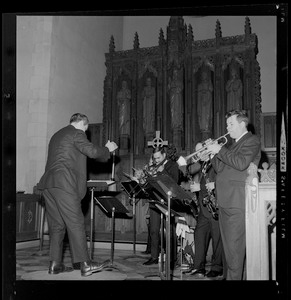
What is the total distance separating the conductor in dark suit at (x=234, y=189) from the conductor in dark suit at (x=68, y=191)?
1529 millimetres

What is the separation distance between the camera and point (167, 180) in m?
3.68

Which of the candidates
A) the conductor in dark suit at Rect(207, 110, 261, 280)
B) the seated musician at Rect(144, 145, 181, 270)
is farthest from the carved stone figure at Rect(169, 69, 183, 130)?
the conductor in dark suit at Rect(207, 110, 261, 280)

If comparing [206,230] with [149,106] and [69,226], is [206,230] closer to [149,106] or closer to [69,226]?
[69,226]

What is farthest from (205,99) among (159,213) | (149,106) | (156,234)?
(156,234)

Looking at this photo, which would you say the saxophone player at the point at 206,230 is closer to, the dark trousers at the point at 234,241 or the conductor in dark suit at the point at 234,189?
the conductor in dark suit at the point at 234,189

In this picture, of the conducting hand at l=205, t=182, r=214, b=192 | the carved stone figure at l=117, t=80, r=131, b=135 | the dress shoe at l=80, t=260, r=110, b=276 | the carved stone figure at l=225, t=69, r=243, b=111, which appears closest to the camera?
the dress shoe at l=80, t=260, r=110, b=276

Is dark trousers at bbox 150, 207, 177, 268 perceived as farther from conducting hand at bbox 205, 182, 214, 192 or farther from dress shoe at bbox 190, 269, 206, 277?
conducting hand at bbox 205, 182, 214, 192

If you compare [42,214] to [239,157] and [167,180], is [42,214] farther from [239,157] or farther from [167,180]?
[239,157]

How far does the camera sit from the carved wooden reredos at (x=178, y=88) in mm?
8383

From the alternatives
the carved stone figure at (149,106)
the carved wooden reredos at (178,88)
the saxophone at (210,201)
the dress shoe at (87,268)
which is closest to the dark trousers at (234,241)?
the saxophone at (210,201)

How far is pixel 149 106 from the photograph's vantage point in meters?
9.02

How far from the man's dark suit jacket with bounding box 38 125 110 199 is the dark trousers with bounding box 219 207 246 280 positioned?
5.60ft

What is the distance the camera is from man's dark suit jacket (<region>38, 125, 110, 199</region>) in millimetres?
4387
